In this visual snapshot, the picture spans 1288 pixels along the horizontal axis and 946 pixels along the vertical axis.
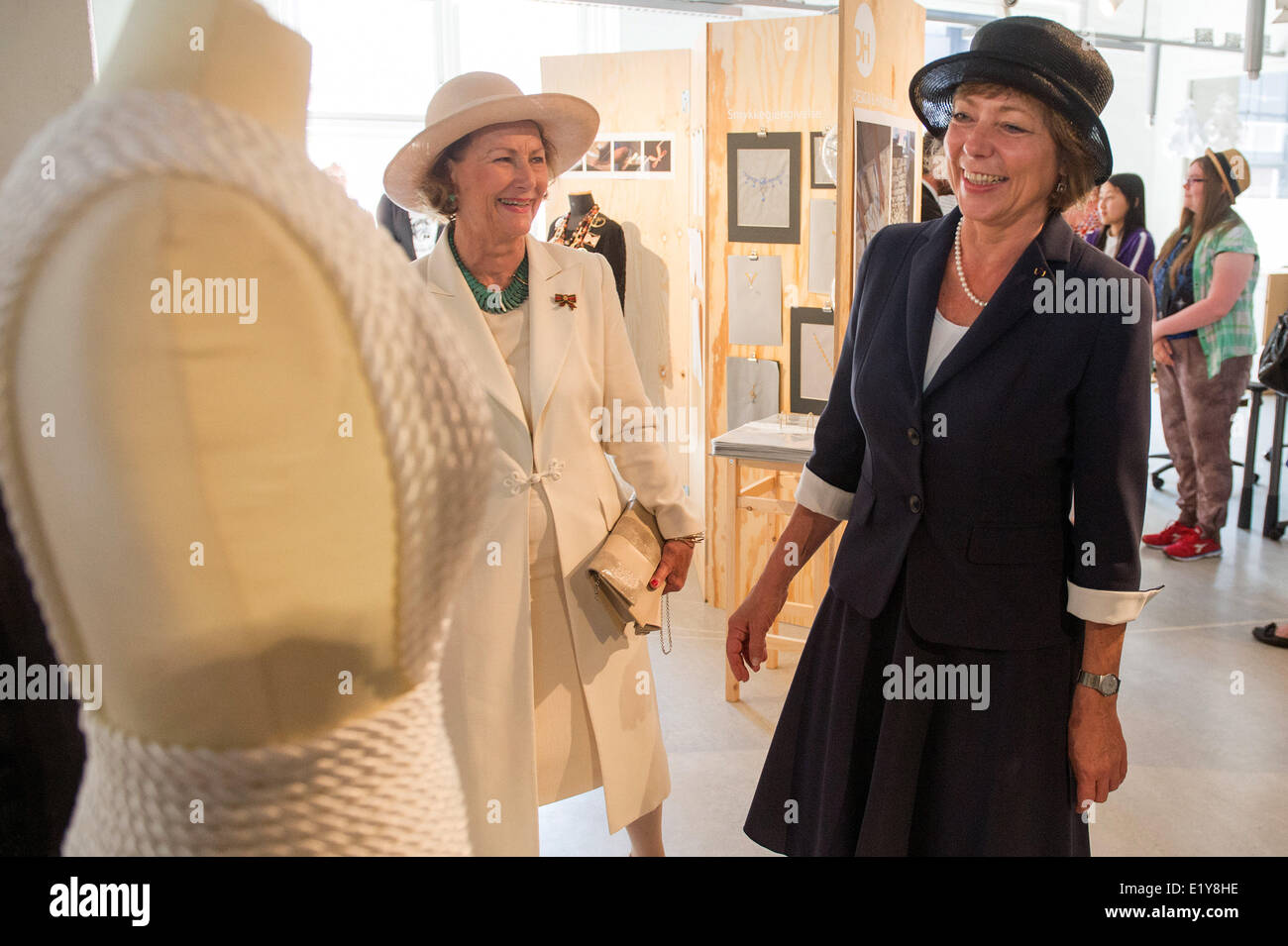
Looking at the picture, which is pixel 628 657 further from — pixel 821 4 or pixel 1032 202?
pixel 821 4

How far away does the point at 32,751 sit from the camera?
0.44 metres

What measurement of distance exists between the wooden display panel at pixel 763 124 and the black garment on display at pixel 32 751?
343 cm

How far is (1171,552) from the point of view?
5.12 metres

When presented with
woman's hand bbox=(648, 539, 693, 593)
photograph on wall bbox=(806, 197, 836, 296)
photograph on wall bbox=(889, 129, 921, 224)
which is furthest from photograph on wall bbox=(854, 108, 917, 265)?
woman's hand bbox=(648, 539, 693, 593)

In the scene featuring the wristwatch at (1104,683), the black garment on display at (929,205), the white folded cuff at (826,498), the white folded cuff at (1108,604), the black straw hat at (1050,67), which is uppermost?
the black garment on display at (929,205)

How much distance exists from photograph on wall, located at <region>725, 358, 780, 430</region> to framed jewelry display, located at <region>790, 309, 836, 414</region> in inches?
4.4

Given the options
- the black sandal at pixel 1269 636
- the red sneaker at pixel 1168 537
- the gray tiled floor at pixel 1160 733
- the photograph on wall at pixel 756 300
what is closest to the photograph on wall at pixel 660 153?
the photograph on wall at pixel 756 300

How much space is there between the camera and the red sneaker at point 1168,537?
5.27 m

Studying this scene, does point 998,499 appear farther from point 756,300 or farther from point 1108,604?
point 756,300

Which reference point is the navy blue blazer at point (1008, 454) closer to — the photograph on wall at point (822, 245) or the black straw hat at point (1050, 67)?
the black straw hat at point (1050, 67)

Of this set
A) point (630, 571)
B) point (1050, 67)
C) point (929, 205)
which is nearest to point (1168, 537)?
point (929, 205)

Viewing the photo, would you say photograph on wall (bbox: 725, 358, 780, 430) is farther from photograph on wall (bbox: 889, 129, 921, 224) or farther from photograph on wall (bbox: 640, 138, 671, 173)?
photograph on wall (bbox: 640, 138, 671, 173)

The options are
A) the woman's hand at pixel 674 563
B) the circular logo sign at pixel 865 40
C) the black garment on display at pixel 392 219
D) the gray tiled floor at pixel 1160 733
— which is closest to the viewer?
the black garment on display at pixel 392 219

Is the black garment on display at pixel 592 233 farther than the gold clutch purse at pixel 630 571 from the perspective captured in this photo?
Yes
